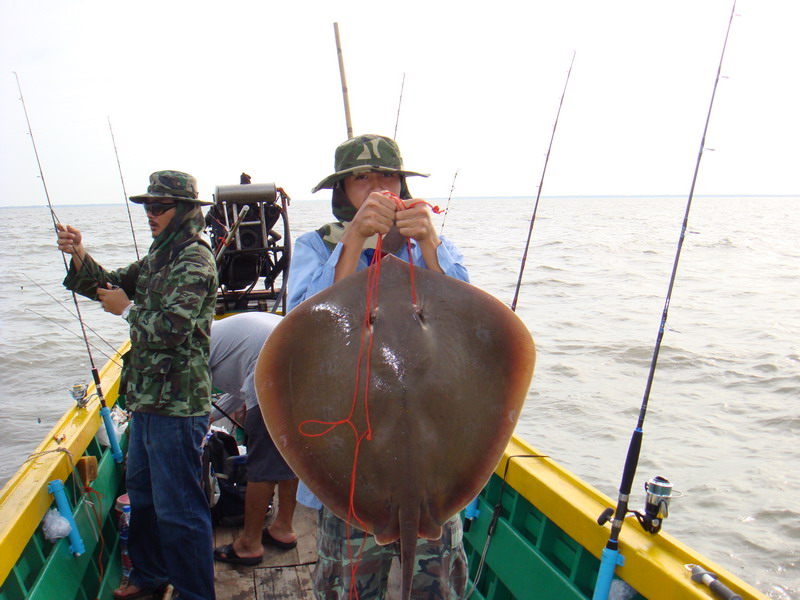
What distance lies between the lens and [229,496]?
388cm

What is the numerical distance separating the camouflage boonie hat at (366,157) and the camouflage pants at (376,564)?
1094 millimetres

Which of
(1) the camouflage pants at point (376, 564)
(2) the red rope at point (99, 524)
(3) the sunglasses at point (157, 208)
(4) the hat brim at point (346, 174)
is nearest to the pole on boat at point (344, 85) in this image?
(3) the sunglasses at point (157, 208)

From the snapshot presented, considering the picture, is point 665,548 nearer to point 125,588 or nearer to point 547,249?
point 125,588

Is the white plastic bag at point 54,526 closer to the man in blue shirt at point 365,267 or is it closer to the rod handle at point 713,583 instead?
the man in blue shirt at point 365,267

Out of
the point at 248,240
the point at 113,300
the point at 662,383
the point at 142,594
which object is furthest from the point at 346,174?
the point at 662,383

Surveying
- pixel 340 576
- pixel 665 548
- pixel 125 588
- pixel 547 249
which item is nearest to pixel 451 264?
pixel 340 576

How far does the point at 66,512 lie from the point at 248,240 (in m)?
4.03

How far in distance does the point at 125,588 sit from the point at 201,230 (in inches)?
74.3

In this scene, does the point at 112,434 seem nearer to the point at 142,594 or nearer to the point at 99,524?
the point at 99,524

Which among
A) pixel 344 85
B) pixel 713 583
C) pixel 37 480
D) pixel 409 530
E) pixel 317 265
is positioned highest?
pixel 344 85

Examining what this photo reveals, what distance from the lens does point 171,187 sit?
2850 mm

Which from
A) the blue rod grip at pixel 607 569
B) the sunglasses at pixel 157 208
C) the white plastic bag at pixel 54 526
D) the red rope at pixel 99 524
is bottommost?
the red rope at pixel 99 524

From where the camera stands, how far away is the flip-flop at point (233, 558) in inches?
135

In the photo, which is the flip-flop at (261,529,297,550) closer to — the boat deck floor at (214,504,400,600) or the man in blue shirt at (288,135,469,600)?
the boat deck floor at (214,504,400,600)
